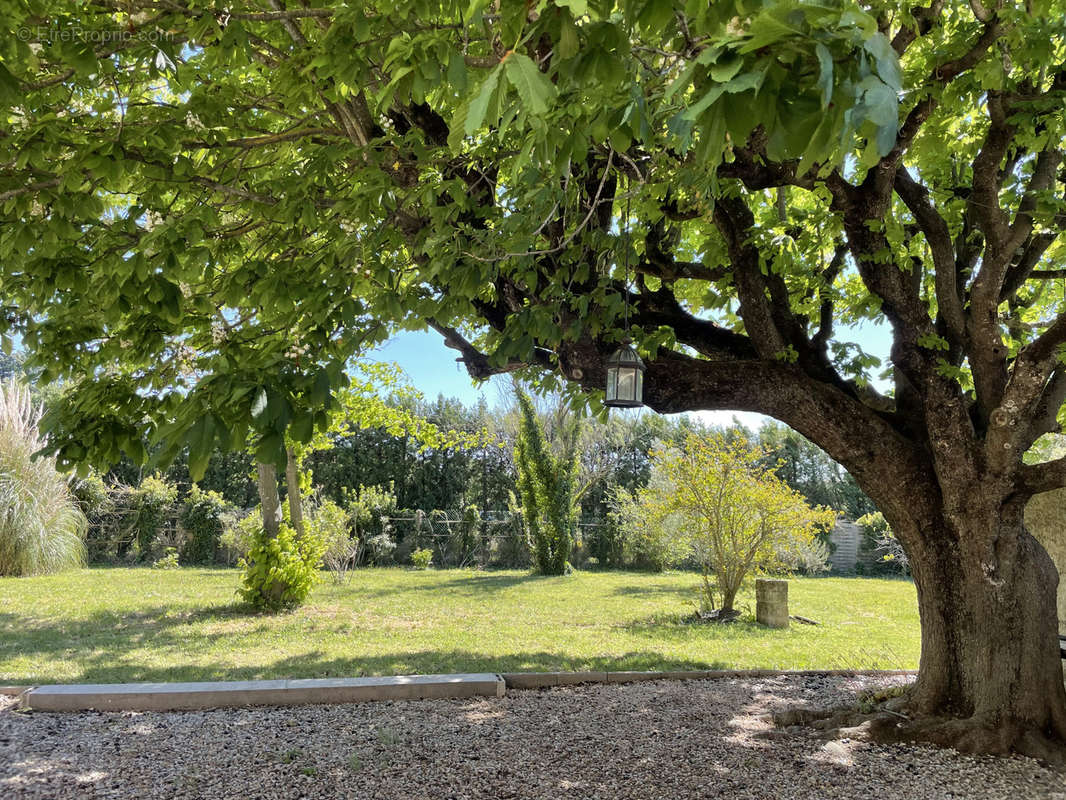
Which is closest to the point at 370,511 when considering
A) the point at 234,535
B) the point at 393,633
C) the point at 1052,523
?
the point at 234,535

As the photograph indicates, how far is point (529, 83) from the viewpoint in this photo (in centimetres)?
110

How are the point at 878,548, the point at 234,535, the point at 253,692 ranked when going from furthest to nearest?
1. the point at 878,548
2. the point at 234,535
3. the point at 253,692

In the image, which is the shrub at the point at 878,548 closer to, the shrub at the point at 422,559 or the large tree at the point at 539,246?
the shrub at the point at 422,559

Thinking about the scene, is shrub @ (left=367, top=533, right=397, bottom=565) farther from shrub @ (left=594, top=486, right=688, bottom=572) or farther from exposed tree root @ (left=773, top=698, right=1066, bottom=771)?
exposed tree root @ (left=773, top=698, right=1066, bottom=771)

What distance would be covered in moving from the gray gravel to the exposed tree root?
97 millimetres

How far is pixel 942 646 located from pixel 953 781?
2.60 ft

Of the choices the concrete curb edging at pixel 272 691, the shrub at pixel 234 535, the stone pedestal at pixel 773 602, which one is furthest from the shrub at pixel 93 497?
the stone pedestal at pixel 773 602

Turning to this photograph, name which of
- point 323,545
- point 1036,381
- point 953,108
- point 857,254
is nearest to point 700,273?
point 857,254

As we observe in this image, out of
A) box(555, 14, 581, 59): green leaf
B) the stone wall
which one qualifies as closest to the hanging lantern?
box(555, 14, 581, 59): green leaf

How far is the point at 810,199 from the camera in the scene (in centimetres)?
577

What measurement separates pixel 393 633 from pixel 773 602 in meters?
4.16

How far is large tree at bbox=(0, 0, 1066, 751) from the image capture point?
272 cm

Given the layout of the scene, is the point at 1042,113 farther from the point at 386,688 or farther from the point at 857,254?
the point at 386,688

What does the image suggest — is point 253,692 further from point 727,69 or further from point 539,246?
point 727,69
